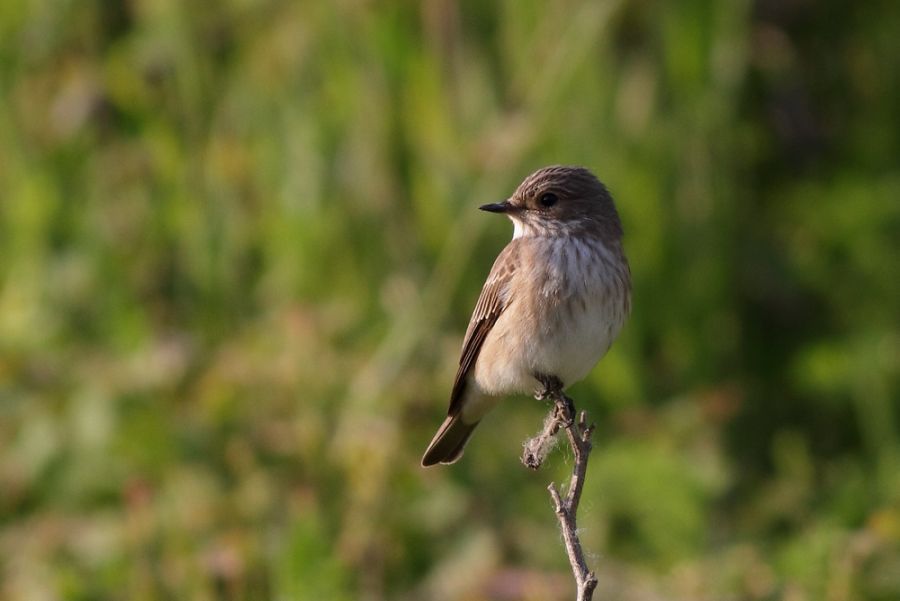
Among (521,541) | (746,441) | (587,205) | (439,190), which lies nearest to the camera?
(587,205)

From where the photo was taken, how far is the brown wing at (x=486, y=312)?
16.2 ft

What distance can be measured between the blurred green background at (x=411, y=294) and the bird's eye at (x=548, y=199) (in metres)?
1.69

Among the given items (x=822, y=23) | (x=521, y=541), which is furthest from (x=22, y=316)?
(x=822, y=23)

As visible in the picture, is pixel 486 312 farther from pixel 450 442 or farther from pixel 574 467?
pixel 574 467

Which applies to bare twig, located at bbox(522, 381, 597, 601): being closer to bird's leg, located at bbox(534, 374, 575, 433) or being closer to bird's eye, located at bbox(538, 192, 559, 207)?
bird's leg, located at bbox(534, 374, 575, 433)

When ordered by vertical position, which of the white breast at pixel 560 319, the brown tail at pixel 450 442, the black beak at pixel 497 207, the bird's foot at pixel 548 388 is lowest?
the brown tail at pixel 450 442

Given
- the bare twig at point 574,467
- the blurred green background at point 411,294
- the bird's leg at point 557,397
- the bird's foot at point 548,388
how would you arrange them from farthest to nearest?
the blurred green background at point 411,294 < the bird's foot at point 548,388 < the bird's leg at point 557,397 < the bare twig at point 574,467

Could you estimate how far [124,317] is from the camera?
25.9 ft

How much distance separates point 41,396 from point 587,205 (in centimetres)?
320

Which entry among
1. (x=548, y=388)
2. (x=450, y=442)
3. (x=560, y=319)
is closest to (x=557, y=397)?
(x=548, y=388)

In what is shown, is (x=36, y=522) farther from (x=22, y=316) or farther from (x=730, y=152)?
(x=730, y=152)

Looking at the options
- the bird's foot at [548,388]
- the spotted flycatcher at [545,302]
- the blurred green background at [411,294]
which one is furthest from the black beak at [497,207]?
the blurred green background at [411,294]

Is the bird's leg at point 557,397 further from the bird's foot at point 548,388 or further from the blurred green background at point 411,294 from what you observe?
the blurred green background at point 411,294

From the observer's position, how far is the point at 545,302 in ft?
15.6
